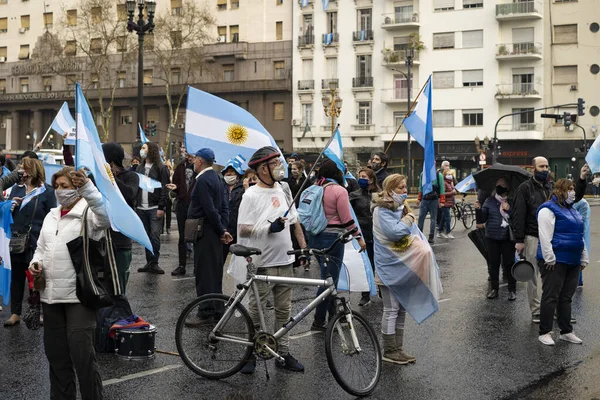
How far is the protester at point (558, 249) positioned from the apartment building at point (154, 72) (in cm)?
5083

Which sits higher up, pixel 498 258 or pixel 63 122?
pixel 63 122

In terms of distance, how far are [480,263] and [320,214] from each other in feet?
22.4

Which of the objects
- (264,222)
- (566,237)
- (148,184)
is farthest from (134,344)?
(148,184)

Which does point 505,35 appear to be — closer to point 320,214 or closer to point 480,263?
point 480,263

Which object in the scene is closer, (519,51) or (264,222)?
(264,222)

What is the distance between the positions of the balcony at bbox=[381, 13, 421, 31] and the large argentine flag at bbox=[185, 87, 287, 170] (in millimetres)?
48206

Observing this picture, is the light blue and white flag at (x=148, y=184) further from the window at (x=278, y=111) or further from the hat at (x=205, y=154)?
the window at (x=278, y=111)

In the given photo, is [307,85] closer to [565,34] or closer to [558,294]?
[565,34]

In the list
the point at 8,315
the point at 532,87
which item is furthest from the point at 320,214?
the point at 532,87

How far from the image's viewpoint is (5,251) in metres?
8.59

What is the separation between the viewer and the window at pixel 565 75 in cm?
5384

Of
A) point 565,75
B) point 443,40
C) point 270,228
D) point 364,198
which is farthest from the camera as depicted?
point 443,40

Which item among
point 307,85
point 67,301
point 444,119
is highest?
point 307,85

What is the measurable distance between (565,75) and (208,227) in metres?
49.9
